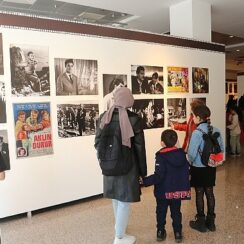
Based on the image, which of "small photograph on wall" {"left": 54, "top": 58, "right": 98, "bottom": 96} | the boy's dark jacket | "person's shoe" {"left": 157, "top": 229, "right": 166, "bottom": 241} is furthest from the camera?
"small photograph on wall" {"left": 54, "top": 58, "right": 98, "bottom": 96}

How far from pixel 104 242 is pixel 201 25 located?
4.60 metres

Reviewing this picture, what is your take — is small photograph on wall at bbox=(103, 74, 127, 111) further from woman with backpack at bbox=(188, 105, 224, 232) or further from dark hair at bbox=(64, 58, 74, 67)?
woman with backpack at bbox=(188, 105, 224, 232)

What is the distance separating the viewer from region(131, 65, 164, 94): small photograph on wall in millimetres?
4953

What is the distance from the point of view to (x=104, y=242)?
310 cm

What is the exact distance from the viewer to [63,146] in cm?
418

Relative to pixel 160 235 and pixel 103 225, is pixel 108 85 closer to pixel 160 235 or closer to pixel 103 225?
pixel 103 225

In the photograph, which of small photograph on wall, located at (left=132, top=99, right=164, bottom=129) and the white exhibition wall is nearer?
the white exhibition wall

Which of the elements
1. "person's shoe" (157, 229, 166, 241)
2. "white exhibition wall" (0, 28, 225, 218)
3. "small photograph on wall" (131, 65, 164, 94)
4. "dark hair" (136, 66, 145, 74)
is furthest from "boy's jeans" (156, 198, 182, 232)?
"dark hair" (136, 66, 145, 74)

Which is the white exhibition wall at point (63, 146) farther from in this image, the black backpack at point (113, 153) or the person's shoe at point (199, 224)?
the person's shoe at point (199, 224)

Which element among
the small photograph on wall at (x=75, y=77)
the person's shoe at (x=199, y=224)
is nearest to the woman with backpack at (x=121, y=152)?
the person's shoe at (x=199, y=224)

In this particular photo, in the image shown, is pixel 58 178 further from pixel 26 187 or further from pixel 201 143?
pixel 201 143

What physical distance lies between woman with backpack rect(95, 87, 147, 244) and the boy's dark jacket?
149 mm

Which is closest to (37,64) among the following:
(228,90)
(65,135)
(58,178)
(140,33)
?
(65,135)

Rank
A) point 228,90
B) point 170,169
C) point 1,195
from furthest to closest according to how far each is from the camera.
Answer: point 228,90 < point 1,195 < point 170,169
